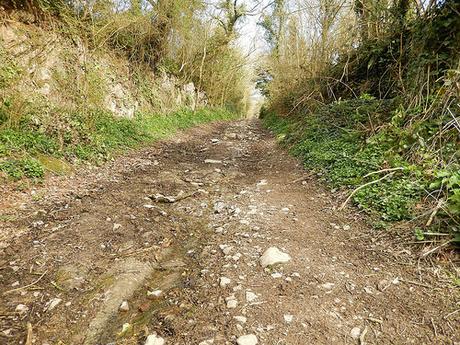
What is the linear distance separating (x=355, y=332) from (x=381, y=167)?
2355 millimetres

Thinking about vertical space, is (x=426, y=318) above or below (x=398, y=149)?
below

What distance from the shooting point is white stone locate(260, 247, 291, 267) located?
8.03ft

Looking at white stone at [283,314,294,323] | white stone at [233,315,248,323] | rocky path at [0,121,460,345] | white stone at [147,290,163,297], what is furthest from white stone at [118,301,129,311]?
white stone at [283,314,294,323]

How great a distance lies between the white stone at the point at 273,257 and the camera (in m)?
2.45

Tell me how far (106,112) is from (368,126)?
5.65 metres

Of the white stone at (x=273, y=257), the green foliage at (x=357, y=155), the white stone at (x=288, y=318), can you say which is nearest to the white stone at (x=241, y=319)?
the white stone at (x=288, y=318)

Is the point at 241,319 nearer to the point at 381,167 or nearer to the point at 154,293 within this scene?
the point at 154,293

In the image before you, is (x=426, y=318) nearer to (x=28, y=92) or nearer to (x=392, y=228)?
(x=392, y=228)

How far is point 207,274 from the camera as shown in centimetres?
237

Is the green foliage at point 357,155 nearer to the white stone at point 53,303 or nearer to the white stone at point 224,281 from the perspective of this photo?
the white stone at point 224,281

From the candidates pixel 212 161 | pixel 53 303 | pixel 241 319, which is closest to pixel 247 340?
pixel 241 319

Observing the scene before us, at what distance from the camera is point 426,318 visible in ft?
6.02

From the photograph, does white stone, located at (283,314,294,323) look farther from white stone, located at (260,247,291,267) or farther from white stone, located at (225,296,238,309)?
white stone, located at (260,247,291,267)

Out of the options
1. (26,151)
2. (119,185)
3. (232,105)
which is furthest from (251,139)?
(232,105)
